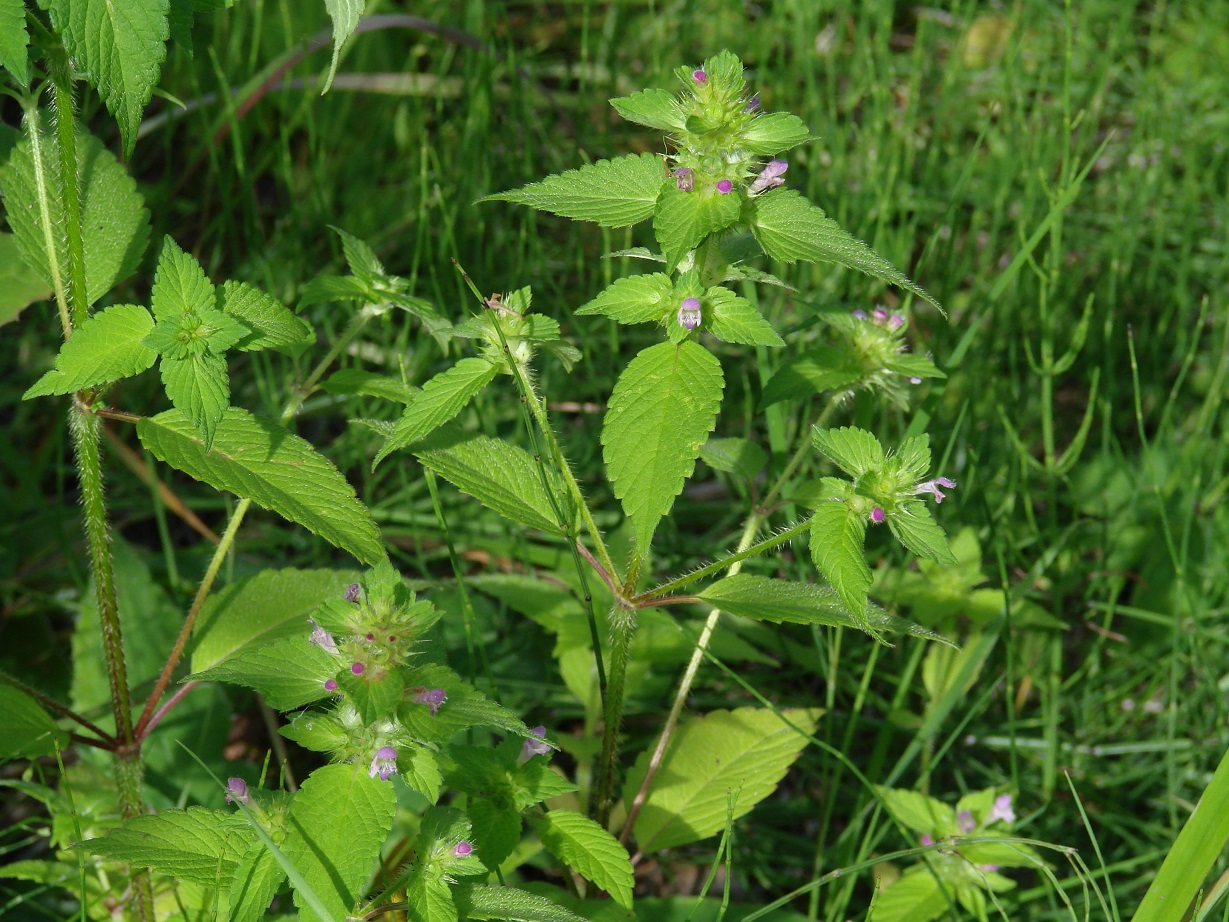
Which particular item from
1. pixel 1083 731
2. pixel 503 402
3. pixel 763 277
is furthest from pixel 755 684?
pixel 763 277

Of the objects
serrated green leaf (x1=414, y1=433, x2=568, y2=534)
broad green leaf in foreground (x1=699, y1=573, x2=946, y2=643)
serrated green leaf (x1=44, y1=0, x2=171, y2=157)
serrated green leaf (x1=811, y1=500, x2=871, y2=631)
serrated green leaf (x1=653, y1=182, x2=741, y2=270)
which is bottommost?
broad green leaf in foreground (x1=699, y1=573, x2=946, y2=643)

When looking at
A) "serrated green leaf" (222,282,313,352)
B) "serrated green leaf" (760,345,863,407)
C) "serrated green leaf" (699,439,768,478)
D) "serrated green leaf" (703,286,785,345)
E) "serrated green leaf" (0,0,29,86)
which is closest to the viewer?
"serrated green leaf" (0,0,29,86)

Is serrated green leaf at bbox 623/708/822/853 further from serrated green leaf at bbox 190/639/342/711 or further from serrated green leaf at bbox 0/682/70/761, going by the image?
serrated green leaf at bbox 0/682/70/761

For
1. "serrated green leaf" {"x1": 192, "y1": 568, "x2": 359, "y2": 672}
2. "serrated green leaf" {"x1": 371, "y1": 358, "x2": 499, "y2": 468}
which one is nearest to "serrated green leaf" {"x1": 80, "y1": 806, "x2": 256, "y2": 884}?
"serrated green leaf" {"x1": 192, "y1": 568, "x2": 359, "y2": 672}

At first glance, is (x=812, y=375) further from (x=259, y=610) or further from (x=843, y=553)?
(x=259, y=610)

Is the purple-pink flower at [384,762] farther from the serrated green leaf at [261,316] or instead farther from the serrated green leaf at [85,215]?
the serrated green leaf at [85,215]

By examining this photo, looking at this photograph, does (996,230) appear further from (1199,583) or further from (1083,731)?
(1083,731)
